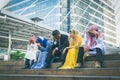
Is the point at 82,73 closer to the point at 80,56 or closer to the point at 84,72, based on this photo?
the point at 84,72

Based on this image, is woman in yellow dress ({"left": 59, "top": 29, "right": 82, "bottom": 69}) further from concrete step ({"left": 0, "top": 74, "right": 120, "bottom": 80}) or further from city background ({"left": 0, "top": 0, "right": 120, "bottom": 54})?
city background ({"left": 0, "top": 0, "right": 120, "bottom": 54})

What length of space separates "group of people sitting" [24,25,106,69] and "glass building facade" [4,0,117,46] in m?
56.1

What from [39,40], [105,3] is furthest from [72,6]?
[39,40]

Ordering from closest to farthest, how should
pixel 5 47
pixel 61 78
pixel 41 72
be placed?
pixel 61 78, pixel 41 72, pixel 5 47

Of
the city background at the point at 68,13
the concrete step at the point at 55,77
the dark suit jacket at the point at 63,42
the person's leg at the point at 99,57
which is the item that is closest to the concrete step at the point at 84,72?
the concrete step at the point at 55,77

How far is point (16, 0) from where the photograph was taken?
85375 millimetres

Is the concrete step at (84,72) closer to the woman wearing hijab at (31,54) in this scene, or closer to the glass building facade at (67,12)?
the woman wearing hijab at (31,54)

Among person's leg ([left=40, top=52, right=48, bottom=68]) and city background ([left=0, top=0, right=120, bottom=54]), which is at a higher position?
city background ([left=0, top=0, right=120, bottom=54])

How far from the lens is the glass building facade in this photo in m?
66.9

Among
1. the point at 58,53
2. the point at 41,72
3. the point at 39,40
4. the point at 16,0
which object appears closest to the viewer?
the point at 41,72

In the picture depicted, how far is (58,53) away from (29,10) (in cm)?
7093

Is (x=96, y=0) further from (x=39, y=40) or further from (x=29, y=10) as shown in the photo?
(x=39, y=40)

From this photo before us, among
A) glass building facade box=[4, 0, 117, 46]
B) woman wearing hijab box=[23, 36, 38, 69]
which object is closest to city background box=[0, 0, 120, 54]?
glass building facade box=[4, 0, 117, 46]

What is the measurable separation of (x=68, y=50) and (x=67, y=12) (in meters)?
62.4
